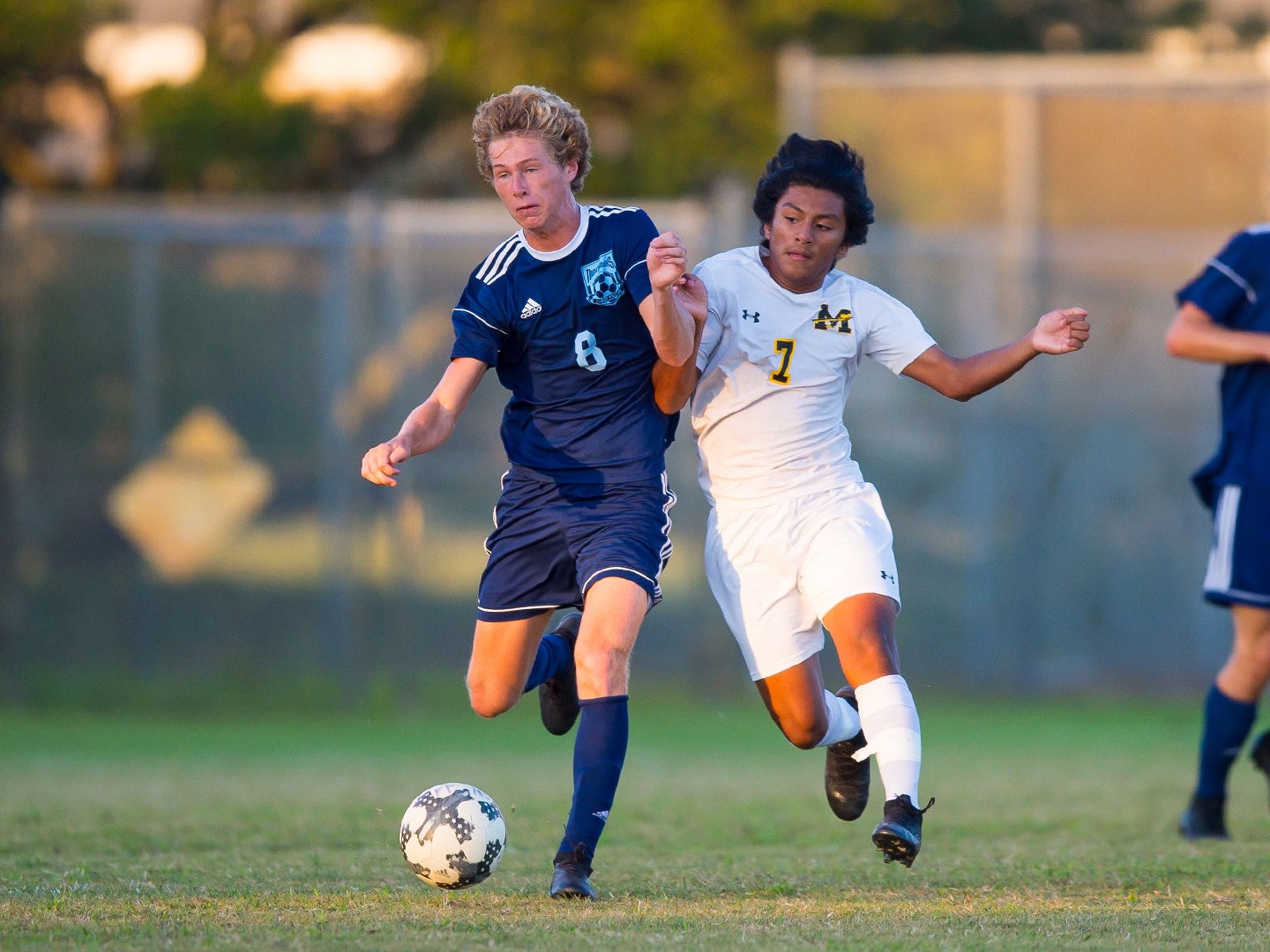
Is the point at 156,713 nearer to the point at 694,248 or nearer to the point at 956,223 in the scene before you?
the point at 694,248

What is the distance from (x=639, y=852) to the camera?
570 centimetres

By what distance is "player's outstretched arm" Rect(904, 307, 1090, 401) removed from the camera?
16.3 ft

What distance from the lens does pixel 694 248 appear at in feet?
40.5

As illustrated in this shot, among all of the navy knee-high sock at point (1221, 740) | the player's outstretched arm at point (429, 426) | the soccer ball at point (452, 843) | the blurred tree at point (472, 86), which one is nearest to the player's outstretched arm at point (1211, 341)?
the navy knee-high sock at point (1221, 740)

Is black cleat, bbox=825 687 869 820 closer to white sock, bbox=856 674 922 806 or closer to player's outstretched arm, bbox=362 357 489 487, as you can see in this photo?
white sock, bbox=856 674 922 806

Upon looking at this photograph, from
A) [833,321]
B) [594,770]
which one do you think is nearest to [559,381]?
[833,321]

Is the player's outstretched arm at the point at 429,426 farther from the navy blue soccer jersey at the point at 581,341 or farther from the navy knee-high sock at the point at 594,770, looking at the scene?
the navy knee-high sock at the point at 594,770

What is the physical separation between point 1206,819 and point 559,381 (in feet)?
9.41

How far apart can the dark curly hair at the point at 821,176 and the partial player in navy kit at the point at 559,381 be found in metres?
0.39

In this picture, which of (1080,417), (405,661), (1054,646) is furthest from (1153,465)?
(405,661)

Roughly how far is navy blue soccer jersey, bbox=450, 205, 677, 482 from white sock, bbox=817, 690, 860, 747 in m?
0.96

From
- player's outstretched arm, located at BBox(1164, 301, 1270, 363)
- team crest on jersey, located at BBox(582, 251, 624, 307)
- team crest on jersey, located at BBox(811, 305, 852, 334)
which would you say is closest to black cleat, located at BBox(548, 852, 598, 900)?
team crest on jersey, located at BBox(582, 251, 624, 307)

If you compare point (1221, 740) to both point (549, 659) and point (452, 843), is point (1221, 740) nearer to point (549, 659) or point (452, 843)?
point (549, 659)

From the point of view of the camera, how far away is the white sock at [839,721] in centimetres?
551
